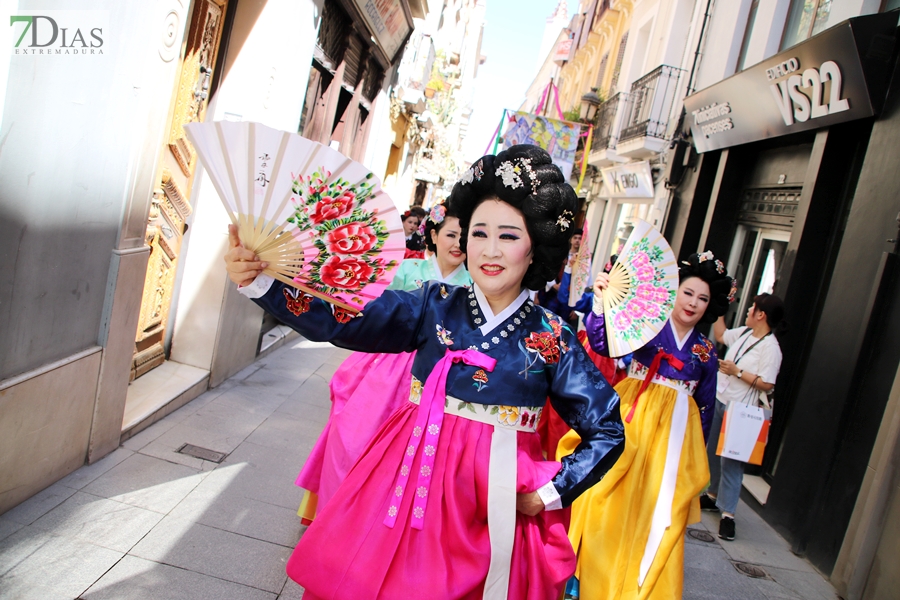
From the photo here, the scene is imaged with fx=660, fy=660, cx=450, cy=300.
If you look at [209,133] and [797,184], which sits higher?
[797,184]

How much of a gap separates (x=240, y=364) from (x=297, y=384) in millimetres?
517

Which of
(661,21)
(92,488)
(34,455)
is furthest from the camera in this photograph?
(661,21)

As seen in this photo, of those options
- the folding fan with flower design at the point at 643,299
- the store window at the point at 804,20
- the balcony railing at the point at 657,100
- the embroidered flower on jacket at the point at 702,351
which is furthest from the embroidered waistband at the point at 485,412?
the balcony railing at the point at 657,100

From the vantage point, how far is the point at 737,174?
301 inches

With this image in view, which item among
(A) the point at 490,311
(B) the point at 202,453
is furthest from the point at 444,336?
(B) the point at 202,453

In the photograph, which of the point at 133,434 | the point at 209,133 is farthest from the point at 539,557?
the point at 133,434

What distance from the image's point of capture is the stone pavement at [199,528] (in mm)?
2557

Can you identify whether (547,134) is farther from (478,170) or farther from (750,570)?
(478,170)

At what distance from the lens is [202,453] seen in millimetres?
3877

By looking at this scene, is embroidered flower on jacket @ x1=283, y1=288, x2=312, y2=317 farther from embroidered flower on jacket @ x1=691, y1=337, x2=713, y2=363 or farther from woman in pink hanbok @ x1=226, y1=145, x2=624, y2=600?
embroidered flower on jacket @ x1=691, y1=337, x2=713, y2=363

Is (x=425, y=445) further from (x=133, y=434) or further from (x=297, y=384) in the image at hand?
(x=297, y=384)

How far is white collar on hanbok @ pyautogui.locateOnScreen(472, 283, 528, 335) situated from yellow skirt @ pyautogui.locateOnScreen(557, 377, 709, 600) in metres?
1.42

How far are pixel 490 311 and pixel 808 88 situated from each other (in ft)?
15.9


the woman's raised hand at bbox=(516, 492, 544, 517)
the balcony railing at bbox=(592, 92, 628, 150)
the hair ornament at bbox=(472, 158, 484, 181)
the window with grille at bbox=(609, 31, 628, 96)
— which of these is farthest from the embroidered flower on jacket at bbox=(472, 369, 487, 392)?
the window with grille at bbox=(609, 31, 628, 96)
